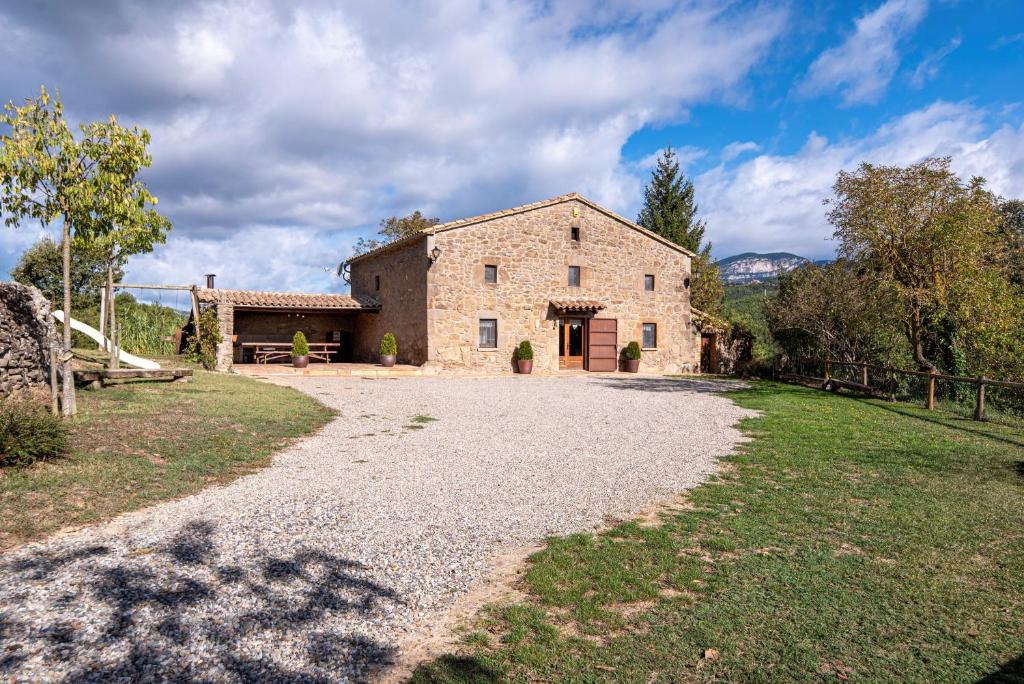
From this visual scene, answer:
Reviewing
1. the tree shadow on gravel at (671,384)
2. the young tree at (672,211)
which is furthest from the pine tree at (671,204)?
the tree shadow on gravel at (671,384)

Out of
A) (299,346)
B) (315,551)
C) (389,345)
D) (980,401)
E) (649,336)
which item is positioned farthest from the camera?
(649,336)

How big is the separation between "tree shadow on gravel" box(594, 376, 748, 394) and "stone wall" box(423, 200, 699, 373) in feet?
11.1

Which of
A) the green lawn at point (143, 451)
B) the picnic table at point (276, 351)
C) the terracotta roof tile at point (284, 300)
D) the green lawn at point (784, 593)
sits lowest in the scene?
the green lawn at point (784, 593)

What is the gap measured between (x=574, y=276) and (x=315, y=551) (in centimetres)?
1943

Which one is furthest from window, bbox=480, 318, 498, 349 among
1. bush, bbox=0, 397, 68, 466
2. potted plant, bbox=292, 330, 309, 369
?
bush, bbox=0, 397, 68, 466

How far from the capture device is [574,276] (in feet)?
75.7

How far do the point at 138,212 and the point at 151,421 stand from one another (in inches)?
140

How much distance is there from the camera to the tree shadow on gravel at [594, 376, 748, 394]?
17280 millimetres

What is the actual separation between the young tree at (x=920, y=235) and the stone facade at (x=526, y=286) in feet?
28.1

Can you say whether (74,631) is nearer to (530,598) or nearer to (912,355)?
(530,598)

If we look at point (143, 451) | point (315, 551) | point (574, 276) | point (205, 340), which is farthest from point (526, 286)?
point (315, 551)

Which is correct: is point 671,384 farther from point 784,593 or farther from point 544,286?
point 784,593

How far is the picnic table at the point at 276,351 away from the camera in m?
22.1

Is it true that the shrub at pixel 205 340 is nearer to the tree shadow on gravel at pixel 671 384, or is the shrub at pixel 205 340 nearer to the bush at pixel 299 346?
the bush at pixel 299 346
